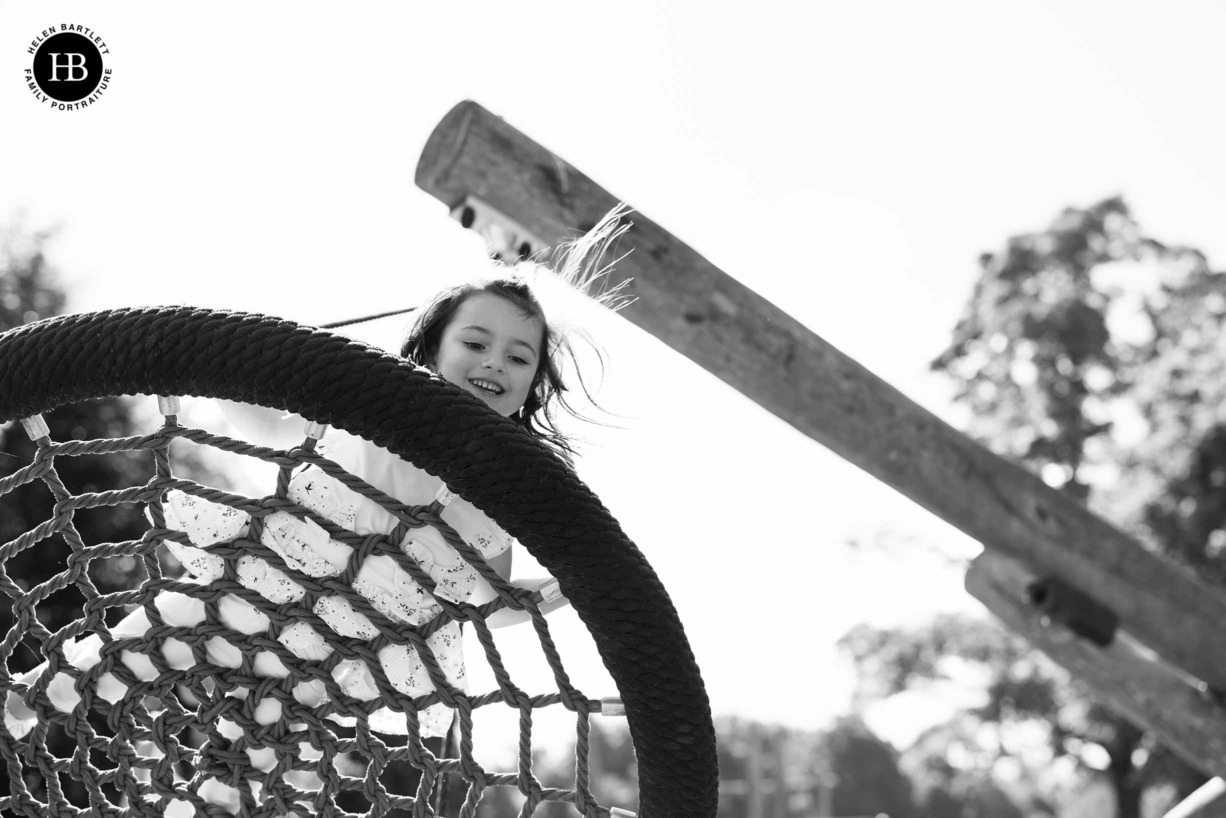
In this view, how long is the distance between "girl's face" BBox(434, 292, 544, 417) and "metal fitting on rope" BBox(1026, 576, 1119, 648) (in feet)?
7.31

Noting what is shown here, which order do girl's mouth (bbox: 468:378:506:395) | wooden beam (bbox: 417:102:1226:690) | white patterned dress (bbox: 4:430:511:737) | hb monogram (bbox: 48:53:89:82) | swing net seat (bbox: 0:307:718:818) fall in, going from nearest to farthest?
1. swing net seat (bbox: 0:307:718:818)
2. white patterned dress (bbox: 4:430:511:737)
3. girl's mouth (bbox: 468:378:506:395)
4. wooden beam (bbox: 417:102:1226:690)
5. hb monogram (bbox: 48:53:89:82)

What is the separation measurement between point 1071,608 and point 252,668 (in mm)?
2785

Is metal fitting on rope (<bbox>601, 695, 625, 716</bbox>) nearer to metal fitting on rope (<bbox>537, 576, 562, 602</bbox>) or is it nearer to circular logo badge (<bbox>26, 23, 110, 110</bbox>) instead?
metal fitting on rope (<bbox>537, 576, 562, 602</bbox>)

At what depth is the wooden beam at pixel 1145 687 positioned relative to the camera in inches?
139

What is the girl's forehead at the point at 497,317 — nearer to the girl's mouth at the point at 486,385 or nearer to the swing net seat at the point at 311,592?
the girl's mouth at the point at 486,385

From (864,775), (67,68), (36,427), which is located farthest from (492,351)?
(864,775)

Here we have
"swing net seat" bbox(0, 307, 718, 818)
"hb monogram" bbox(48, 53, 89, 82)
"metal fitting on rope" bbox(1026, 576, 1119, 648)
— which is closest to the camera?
"swing net seat" bbox(0, 307, 718, 818)

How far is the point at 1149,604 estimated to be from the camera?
10.9 feet

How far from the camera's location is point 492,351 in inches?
61.1

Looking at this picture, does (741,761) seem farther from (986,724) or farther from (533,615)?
(533,615)

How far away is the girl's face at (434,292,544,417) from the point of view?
5.05 ft

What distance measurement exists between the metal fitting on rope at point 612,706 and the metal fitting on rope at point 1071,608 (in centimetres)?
266

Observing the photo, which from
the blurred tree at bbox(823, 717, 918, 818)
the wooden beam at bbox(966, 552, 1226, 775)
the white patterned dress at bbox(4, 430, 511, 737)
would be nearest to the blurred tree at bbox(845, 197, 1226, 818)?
the wooden beam at bbox(966, 552, 1226, 775)

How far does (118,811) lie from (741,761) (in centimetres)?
3972
